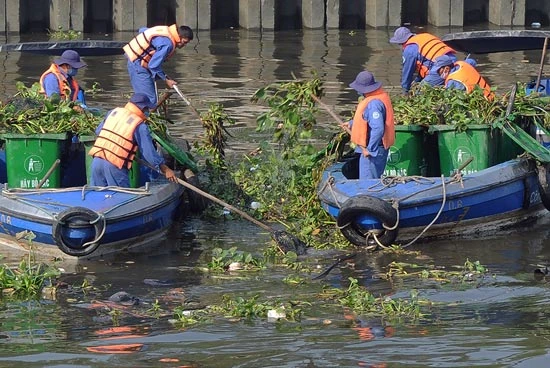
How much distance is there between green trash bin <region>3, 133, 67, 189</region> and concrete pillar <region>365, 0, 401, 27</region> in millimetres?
16440

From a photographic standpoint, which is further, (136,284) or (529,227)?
(529,227)

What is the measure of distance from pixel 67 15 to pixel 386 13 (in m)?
6.92

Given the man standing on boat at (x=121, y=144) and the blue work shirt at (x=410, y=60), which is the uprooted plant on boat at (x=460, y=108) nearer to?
the blue work shirt at (x=410, y=60)

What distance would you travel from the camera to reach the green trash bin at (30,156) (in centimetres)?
1390

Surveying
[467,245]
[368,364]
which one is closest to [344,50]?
[467,245]

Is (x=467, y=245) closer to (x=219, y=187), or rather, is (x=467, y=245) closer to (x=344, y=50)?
(x=219, y=187)

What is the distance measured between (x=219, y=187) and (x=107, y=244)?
2.69 metres

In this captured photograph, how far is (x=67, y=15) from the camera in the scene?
92.5ft

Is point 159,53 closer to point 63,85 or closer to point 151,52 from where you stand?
point 151,52

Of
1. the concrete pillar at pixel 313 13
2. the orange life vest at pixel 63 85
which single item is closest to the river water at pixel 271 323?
the orange life vest at pixel 63 85

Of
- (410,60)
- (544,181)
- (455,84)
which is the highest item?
(410,60)

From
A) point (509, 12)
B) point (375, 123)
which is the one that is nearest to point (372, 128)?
point (375, 123)

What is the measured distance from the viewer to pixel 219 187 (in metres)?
15.7

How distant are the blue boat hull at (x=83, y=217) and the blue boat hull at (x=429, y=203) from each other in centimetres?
185
